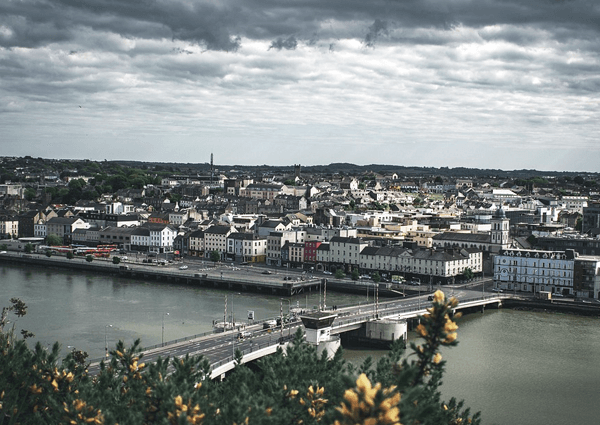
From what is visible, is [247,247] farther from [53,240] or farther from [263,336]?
[263,336]

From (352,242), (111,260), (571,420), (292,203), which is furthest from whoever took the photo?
(292,203)

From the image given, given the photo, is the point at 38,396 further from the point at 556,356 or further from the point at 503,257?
the point at 503,257

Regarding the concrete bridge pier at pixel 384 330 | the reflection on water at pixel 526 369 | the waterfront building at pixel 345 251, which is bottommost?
the reflection on water at pixel 526 369

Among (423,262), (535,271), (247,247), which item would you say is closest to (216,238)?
(247,247)

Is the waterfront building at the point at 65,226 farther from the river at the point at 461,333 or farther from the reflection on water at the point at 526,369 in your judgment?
the reflection on water at the point at 526,369

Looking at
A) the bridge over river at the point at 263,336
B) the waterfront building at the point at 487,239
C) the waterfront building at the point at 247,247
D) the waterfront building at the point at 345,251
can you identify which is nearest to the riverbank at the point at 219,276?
the waterfront building at the point at 247,247

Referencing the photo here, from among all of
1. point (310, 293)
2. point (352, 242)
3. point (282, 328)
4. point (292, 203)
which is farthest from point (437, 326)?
point (292, 203)
